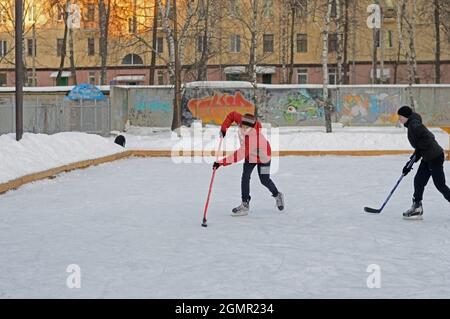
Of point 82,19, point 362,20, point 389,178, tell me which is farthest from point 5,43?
point 389,178

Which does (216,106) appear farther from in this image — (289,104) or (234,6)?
(234,6)

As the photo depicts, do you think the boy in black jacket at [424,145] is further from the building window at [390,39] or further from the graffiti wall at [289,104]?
the building window at [390,39]

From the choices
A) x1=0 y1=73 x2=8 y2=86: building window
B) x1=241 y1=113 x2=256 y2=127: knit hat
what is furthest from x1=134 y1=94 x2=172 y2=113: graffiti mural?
x1=241 y1=113 x2=256 y2=127: knit hat

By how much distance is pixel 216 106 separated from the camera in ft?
119

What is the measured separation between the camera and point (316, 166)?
1916 cm

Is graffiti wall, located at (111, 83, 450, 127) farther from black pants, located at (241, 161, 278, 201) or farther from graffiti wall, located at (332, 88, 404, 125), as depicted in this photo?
black pants, located at (241, 161, 278, 201)

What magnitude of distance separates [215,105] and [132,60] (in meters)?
19.3

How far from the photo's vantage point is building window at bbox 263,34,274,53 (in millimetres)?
52497

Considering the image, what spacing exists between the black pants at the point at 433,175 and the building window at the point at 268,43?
4327cm

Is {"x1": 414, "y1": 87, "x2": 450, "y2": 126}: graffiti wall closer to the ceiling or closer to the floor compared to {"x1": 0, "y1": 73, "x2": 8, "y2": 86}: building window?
closer to the floor

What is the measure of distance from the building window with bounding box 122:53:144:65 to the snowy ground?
40.0m

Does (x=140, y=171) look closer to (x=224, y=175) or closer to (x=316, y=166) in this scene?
(x=224, y=175)

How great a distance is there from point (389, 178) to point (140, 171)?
19.5 feet

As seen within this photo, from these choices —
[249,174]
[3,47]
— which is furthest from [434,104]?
[3,47]
